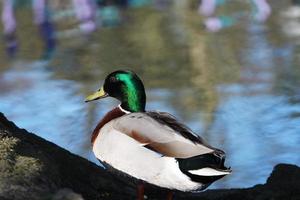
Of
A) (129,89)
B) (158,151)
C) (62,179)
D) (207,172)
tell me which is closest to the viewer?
(207,172)

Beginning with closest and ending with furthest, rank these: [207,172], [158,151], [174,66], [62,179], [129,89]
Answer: [207,172] < [158,151] < [62,179] < [129,89] < [174,66]

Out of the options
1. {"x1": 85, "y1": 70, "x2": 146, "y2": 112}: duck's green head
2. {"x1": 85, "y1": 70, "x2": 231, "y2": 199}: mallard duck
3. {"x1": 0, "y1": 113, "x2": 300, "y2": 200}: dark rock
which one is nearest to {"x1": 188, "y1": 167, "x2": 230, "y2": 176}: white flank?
{"x1": 85, "y1": 70, "x2": 231, "y2": 199}: mallard duck

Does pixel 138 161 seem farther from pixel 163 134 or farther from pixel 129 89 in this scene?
pixel 129 89

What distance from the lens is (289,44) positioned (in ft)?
18.7

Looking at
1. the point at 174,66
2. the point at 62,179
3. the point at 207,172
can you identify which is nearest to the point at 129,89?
the point at 62,179

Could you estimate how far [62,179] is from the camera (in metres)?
2.47

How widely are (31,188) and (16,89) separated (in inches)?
114

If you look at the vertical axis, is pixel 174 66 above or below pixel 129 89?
above

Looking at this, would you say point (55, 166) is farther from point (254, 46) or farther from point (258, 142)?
point (254, 46)

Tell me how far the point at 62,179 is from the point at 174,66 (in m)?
2.92

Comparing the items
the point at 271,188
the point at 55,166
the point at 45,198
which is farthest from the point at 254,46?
the point at 45,198

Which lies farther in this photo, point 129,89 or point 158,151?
point 129,89

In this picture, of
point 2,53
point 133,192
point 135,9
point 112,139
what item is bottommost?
point 133,192

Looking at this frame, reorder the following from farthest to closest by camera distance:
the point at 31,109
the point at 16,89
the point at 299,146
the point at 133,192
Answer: the point at 16,89
the point at 31,109
the point at 299,146
the point at 133,192
